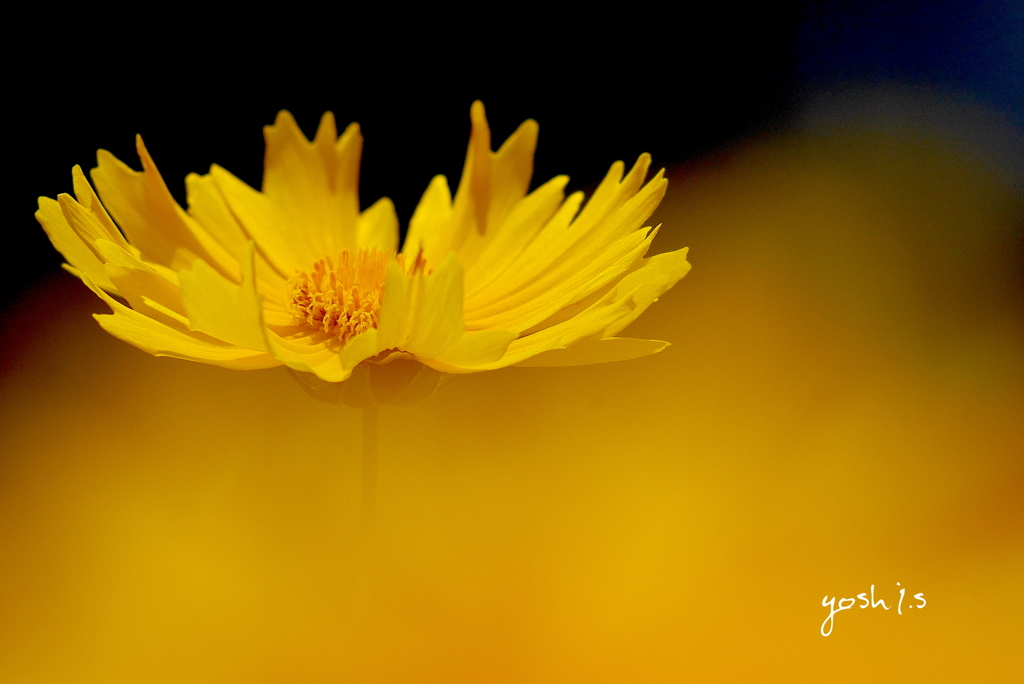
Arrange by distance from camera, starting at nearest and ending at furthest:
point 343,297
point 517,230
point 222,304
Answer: point 222,304
point 343,297
point 517,230

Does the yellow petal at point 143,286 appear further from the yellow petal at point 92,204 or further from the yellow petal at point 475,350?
the yellow petal at point 475,350

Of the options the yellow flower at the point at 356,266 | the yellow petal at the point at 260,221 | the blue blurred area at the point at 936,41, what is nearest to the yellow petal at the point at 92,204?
the yellow flower at the point at 356,266

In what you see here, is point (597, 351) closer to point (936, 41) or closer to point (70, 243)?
point (70, 243)

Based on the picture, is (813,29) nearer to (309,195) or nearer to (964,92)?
(964,92)

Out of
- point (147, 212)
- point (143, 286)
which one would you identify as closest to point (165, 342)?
point (143, 286)

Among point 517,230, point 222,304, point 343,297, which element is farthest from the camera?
point 517,230

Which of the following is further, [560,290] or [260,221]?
[260,221]

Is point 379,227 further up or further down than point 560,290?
further up
